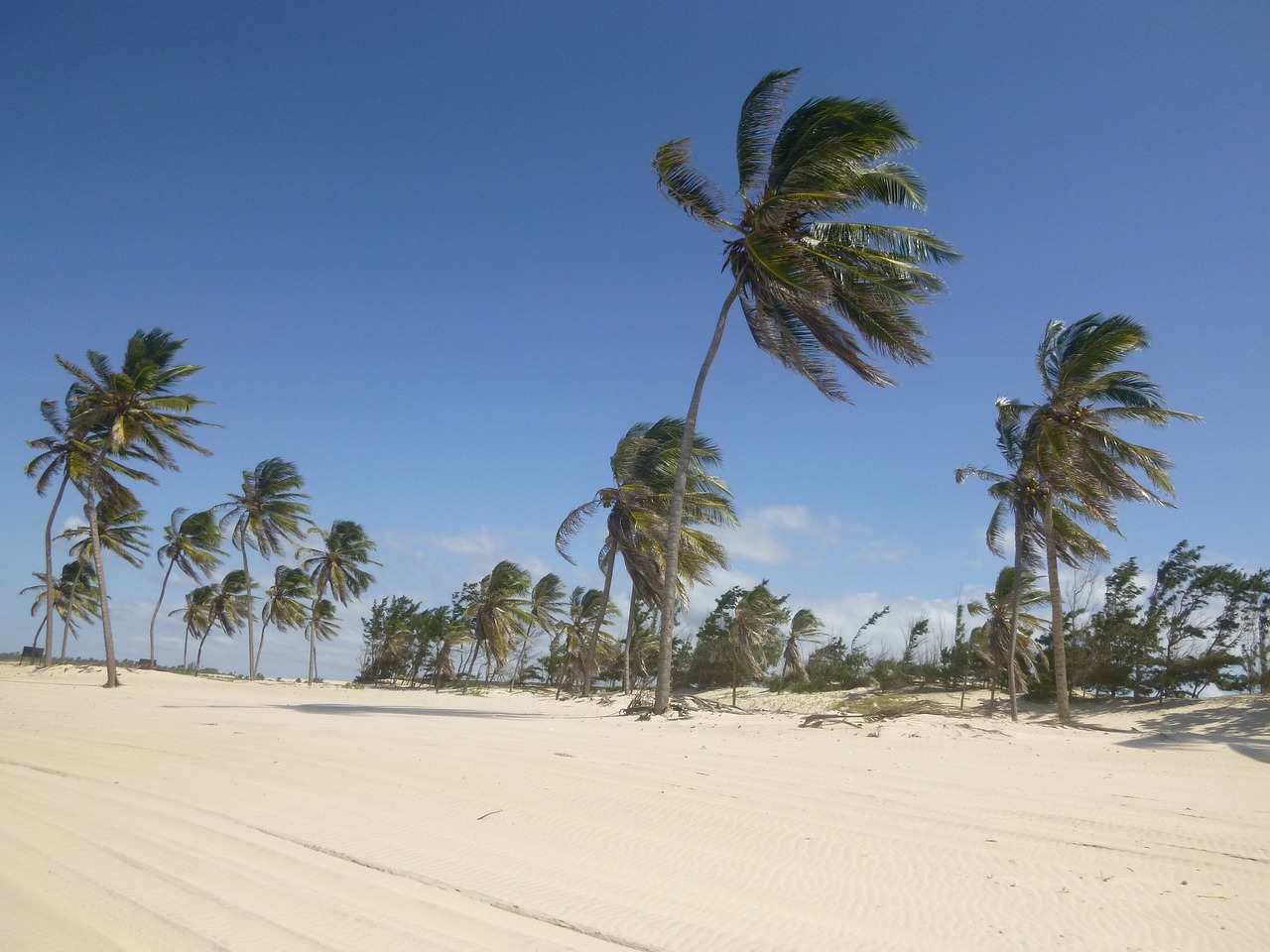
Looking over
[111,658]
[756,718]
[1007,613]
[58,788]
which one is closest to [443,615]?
[111,658]

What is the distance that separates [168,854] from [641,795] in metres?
3.34

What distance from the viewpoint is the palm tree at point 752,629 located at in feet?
126

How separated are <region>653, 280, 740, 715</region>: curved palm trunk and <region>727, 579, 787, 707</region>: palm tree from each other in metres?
24.5

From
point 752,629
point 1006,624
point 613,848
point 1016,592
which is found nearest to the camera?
point 613,848

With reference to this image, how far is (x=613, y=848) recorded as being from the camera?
15.2ft

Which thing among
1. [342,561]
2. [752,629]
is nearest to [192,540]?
[342,561]

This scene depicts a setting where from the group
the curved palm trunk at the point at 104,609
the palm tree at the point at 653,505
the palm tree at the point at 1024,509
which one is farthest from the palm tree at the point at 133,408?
the palm tree at the point at 1024,509

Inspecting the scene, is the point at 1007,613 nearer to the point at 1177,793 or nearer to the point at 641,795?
the point at 1177,793

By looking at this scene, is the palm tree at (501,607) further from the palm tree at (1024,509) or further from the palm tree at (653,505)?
the palm tree at (1024,509)

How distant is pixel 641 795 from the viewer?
234 inches

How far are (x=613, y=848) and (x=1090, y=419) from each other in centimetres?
1874

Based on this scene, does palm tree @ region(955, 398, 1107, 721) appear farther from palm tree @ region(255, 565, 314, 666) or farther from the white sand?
palm tree @ region(255, 565, 314, 666)

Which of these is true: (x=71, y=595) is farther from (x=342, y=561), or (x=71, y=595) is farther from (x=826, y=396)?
(x=826, y=396)

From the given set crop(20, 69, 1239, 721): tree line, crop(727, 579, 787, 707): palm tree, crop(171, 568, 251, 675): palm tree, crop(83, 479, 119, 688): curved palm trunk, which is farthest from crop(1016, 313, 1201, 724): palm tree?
crop(171, 568, 251, 675): palm tree
